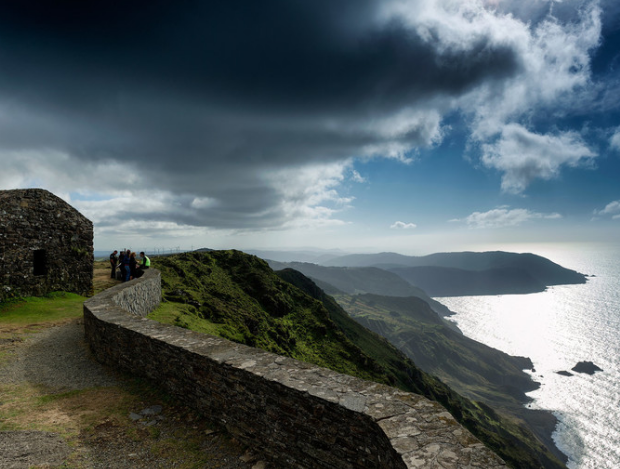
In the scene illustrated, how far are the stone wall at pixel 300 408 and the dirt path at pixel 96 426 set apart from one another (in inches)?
15.3

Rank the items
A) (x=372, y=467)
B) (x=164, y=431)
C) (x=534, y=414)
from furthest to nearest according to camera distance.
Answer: (x=534, y=414) < (x=164, y=431) < (x=372, y=467)

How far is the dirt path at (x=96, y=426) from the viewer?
5.59 m

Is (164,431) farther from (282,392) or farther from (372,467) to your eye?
(372,467)

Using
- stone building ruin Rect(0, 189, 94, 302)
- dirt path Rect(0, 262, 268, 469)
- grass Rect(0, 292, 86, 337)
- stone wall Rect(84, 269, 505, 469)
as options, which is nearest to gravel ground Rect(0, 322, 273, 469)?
dirt path Rect(0, 262, 268, 469)

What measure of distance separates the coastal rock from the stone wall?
22749 cm

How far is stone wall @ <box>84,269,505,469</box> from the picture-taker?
4.36 meters

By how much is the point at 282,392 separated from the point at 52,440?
472 centimetres

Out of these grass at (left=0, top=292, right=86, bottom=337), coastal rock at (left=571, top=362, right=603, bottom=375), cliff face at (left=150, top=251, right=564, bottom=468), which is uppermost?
grass at (left=0, top=292, right=86, bottom=337)

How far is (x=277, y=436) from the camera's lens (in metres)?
5.71

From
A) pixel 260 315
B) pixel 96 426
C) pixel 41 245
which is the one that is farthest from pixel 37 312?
pixel 260 315

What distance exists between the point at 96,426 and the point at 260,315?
31128 mm

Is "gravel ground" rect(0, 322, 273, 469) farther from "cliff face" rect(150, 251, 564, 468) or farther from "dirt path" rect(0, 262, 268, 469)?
"cliff face" rect(150, 251, 564, 468)

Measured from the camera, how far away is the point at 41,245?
1628 centimetres

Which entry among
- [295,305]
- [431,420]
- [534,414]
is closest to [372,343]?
[295,305]
